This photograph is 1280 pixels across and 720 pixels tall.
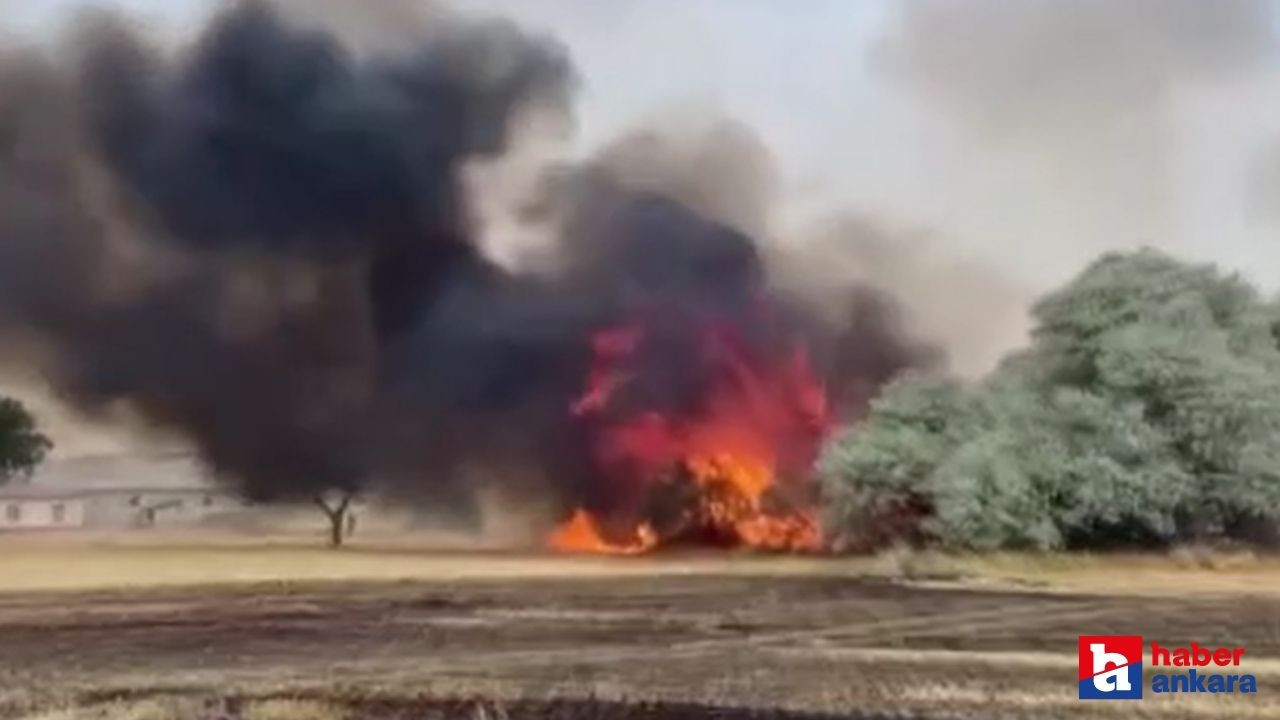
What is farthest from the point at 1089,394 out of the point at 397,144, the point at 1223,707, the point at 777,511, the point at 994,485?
the point at 397,144

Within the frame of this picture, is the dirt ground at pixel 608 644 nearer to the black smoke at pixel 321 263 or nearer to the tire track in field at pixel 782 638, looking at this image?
the tire track in field at pixel 782 638

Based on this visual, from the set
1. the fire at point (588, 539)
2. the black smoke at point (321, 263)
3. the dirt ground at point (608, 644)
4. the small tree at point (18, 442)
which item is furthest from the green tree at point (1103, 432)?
the small tree at point (18, 442)

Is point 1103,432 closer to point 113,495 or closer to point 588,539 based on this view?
point 588,539

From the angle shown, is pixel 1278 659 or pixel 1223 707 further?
pixel 1278 659

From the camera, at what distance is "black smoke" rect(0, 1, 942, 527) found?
61.9 ft

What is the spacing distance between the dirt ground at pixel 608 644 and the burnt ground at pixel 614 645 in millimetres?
33

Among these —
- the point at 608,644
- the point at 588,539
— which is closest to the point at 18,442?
the point at 588,539

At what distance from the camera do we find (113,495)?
18.3 m

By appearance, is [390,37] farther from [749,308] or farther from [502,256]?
[749,308]

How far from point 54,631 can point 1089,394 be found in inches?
431

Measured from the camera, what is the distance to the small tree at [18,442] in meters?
18.1

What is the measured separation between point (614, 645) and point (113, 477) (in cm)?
721

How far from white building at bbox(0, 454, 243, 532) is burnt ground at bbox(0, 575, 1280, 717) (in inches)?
54.5

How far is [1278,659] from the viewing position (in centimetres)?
1387
